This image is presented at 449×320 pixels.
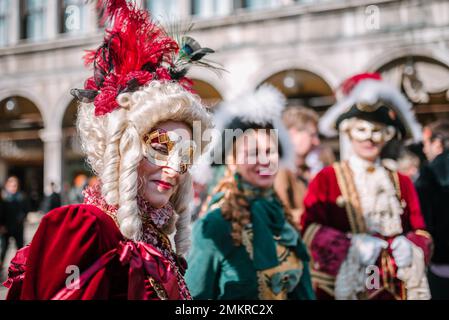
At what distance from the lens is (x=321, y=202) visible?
287 cm

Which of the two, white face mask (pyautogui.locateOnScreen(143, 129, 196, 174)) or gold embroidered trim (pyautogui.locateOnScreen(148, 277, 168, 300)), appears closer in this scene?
gold embroidered trim (pyautogui.locateOnScreen(148, 277, 168, 300))

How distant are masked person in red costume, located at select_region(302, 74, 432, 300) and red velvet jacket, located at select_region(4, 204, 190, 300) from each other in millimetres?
1638

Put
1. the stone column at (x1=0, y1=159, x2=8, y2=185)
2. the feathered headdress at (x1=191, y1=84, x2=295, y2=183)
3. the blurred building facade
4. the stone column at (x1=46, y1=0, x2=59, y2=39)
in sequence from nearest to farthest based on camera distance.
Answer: the feathered headdress at (x1=191, y1=84, x2=295, y2=183), the blurred building facade, the stone column at (x1=46, y1=0, x2=59, y2=39), the stone column at (x1=0, y1=159, x2=8, y2=185)

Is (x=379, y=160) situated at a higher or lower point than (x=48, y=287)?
higher

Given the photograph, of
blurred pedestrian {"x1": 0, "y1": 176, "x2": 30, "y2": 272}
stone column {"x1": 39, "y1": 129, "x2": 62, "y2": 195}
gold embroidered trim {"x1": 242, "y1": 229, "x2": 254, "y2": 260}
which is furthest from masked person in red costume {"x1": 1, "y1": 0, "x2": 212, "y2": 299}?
stone column {"x1": 39, "y1": 129, "x2": 62, "y2": 195}

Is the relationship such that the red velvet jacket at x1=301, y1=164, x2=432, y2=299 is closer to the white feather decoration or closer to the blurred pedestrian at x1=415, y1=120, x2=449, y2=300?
the white feather decoration

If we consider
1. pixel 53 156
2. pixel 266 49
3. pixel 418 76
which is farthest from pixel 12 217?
pixel 418 76

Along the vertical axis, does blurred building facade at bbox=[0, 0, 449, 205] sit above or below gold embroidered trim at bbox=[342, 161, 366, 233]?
above

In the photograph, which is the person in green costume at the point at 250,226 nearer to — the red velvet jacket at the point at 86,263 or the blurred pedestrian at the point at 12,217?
the red velvet jacket at the point at 86,263

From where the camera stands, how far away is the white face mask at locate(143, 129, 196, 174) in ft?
4.69

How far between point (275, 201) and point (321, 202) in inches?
15.7

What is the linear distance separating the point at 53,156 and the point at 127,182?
11.4m
